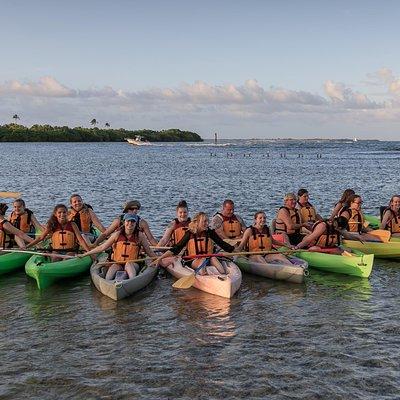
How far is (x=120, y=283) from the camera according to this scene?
10.4 meters

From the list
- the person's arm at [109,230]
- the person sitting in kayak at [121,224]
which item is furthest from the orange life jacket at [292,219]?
the person's arm at [109,230]

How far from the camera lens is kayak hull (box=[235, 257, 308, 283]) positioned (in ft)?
38.0

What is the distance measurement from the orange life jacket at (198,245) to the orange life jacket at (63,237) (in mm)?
2688

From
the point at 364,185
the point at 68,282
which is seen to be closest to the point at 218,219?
the point at 68,282

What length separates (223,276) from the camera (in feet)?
35.4

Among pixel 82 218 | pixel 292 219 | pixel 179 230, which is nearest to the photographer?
pixel 179 230

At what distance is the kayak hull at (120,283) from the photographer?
10422mm

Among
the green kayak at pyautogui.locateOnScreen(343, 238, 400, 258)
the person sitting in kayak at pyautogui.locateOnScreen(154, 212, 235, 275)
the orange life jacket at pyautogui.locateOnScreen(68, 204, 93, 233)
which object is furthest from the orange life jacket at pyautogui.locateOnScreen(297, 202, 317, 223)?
the orange life jacket at pyautogui.locateOnScreen(68, 204, 93, 233)

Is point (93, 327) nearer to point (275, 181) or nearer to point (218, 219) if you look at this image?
point (218, 219)

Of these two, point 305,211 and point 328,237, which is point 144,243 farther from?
point 305,211

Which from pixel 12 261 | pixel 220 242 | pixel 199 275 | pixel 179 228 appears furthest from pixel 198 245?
pixel 12 261

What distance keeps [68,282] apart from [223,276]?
3.61 metres

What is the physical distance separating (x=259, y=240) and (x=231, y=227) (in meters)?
1.72

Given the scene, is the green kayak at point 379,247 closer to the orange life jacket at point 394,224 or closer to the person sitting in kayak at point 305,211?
the orange life jacket at point 394,224
